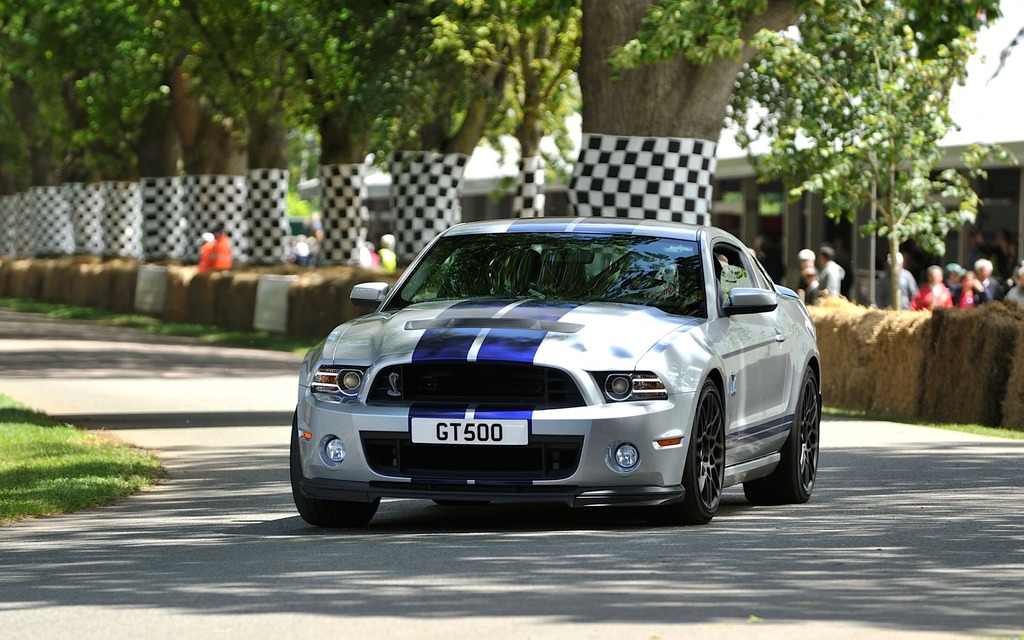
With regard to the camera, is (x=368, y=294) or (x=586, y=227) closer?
(x=368, y=294)

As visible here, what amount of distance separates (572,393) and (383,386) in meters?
0.90

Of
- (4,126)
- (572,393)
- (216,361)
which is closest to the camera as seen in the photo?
(572,393)

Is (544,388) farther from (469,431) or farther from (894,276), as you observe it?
(894,276)

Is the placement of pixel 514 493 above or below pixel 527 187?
below

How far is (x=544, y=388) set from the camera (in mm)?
9078

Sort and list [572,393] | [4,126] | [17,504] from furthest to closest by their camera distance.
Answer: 1. [4,126]
2. [17,504]
3. [572,393]

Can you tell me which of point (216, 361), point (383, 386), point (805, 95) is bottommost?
point (216, 361)

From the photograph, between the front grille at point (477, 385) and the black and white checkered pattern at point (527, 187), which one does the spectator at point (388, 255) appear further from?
the front grille at point (477, 385)

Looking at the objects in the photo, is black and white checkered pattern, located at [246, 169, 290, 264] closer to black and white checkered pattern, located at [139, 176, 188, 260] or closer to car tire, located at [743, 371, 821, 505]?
black and white checkered pattern, located at [139, 176, 188, 260]

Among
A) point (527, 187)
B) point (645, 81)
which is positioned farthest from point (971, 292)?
point (527, 187)

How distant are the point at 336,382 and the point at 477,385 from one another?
2.36 ft

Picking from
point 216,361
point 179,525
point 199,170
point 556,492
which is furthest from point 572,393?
point 199,170

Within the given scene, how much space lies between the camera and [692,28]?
18172mm

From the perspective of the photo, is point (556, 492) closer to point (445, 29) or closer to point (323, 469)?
point (323, 469)
